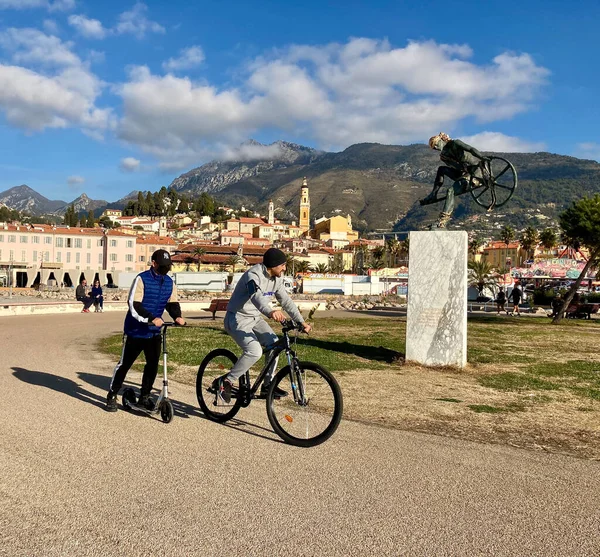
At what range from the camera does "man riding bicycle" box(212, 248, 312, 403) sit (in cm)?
552

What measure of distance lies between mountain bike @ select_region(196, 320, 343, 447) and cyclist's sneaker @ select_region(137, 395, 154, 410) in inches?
31.5

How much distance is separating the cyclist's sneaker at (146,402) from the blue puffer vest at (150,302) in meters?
0.66

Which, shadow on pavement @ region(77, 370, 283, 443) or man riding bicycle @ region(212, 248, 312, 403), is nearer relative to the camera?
man riding bicycle @ region(212, 248, 312, 403)

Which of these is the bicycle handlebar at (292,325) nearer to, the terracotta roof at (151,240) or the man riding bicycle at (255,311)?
the man riding bicycle at (255,311)

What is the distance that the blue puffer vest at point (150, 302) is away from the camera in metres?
6.06

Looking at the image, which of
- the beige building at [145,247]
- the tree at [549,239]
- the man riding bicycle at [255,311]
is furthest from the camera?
the beige building at [145,247]

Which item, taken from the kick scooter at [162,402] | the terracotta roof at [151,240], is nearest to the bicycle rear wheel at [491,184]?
the kick scooter at [162,402]

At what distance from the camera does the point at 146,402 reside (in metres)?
6.07

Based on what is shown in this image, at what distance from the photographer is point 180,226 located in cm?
18500

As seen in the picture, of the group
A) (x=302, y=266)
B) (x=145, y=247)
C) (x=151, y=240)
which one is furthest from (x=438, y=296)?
(x=151, y=240)

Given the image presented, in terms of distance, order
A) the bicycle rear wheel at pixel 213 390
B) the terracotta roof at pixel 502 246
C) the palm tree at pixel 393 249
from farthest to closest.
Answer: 1. the palm tree at pixel 393 249
2. the terracotta roof at pixel 502 246
3. the bicycle rear wheel at pixel 213 390

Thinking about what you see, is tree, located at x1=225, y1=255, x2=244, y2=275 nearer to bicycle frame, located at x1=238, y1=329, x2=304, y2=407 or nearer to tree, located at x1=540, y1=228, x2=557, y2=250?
tree, located at x1=540, y1=228, x2=557, y2=250

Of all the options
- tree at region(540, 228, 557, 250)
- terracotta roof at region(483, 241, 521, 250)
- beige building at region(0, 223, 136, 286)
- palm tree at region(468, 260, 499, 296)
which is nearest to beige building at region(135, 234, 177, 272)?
beige building at region(0, 223, 136, 286)

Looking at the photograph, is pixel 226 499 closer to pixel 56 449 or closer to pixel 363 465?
pixel 363 465
